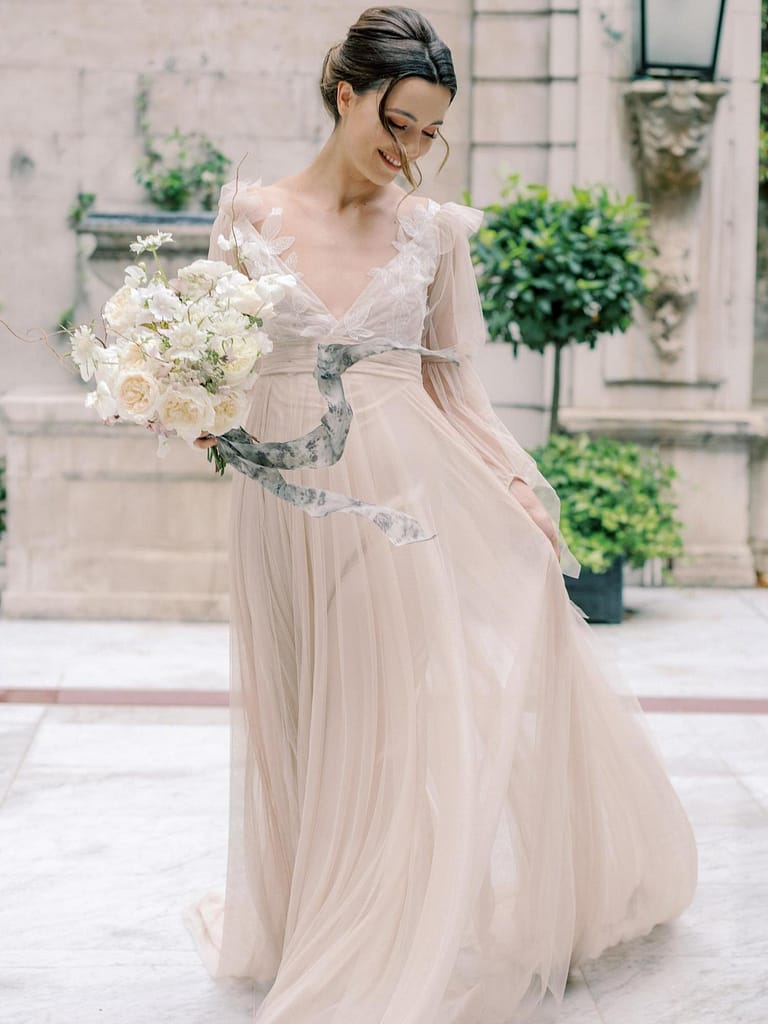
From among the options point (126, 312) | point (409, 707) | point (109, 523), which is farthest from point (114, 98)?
point (409, 707)

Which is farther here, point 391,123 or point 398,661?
point 398,661

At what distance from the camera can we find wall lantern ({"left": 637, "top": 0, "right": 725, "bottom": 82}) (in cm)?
777

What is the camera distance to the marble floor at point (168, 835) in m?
3.14

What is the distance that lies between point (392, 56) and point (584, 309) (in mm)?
4650

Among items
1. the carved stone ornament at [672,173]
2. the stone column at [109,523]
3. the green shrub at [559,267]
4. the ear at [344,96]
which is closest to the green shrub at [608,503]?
the green shrub at [559,267]

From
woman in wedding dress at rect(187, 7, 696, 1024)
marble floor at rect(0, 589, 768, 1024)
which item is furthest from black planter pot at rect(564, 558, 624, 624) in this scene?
woman in wedding dress at rect(187, 7, 696, 1024)

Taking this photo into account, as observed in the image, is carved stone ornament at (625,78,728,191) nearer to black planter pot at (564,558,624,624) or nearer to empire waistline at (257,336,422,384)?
black planter pot at (564,558,624,624)

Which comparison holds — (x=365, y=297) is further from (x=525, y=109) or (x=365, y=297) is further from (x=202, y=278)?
(x=525, y=109)

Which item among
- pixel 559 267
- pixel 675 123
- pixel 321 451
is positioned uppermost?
pixel 675 123

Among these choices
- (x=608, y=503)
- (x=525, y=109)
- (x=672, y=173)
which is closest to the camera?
(x=608, y=503)

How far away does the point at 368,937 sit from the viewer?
9.21ft

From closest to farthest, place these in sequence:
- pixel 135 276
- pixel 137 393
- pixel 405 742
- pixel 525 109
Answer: pixel 137 393, pixel 135 276, pixel 405 742, pixel 525 109

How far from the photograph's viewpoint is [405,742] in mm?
2877

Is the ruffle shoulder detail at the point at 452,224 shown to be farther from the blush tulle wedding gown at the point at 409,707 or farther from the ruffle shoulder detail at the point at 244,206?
the ruffle shoulder detail at the point at 244,206
